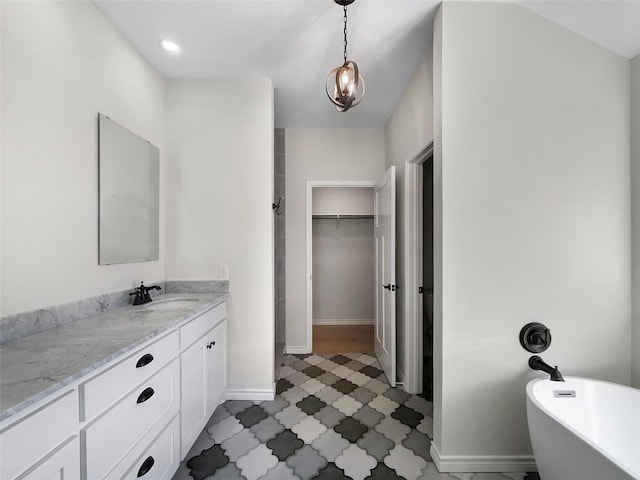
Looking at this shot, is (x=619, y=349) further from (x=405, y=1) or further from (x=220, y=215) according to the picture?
(x=220, y=215)

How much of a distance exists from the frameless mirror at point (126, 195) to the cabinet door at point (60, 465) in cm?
109

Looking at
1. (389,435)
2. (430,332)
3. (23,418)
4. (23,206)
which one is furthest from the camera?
(430,332)

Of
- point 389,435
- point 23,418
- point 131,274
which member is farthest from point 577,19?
point 131,274

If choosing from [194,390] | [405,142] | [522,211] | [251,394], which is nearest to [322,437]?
[251,394]

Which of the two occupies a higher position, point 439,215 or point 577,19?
point 577,19

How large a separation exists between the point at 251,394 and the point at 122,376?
1527mm

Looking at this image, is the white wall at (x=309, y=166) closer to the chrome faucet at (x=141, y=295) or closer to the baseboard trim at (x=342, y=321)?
the baseboard trim at (x=342, y=321)

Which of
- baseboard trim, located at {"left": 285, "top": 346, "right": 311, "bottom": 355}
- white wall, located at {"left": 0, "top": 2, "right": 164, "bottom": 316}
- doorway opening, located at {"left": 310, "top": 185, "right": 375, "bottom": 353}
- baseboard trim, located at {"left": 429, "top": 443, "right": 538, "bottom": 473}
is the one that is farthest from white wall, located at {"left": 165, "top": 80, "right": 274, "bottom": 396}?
doorway opening, located at {"left": 310, "top": 185, "right": 375, "bottom": 353}

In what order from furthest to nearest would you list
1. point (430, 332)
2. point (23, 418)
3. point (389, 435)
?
point (430, 332) → point (389, 435) → point (23, 418)

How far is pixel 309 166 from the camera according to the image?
3.52 metres

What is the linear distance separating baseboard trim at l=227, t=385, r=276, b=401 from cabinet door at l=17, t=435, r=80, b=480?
1.62 m

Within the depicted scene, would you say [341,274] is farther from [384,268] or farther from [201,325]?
[201,325]

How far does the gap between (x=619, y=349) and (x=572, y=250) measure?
24.9 inches

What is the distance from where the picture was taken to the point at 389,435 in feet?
6.59
